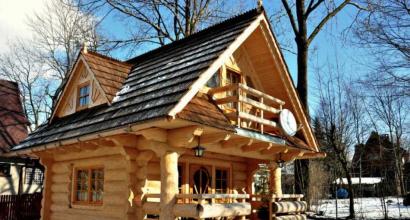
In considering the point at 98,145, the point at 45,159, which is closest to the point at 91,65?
the point at 98,145

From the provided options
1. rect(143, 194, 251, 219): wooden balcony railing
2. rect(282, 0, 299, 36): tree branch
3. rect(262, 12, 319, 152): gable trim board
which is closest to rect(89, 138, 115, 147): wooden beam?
rect(143, 194, 251, 219): wooden balcony railing

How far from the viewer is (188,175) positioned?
9.88 meters

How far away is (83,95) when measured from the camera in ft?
36.6

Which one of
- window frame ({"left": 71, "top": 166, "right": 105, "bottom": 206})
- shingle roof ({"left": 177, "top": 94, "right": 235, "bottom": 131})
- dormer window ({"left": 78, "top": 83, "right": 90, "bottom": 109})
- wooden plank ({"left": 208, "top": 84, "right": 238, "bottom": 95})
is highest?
dormer window ({"left": 78, "top": 83, "right": 90, "bottom": 109})

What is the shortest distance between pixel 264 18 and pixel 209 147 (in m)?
3.55

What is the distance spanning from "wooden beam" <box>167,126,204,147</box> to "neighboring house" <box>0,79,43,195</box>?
1505cm

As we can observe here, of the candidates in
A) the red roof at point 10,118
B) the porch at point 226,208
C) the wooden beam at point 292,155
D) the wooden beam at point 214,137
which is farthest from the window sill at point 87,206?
the red roof at point 10,118

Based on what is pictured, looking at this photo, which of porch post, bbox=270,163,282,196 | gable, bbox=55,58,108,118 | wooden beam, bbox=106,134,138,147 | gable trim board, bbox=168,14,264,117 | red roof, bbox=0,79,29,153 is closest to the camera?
gable trim board, bbox=168,14,264,117

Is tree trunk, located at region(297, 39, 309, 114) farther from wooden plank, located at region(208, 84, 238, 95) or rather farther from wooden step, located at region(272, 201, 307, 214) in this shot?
wooden plank, located at region(208, 84, 238, 95)

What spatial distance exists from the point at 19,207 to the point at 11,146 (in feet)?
19.1

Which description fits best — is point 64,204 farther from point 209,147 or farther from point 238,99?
point 238,99

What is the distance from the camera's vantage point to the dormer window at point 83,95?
10.9 meters

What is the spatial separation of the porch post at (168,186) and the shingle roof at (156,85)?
1.06 metres

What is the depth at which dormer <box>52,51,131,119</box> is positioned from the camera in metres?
10.0
